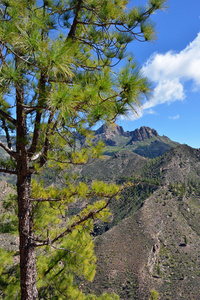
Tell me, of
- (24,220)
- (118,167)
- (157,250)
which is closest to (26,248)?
(24,220)

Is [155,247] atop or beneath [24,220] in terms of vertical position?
beneath

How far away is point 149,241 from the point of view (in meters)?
48.9

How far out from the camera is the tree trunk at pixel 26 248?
2922 mm

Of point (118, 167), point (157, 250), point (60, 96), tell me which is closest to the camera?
point (60, 96)

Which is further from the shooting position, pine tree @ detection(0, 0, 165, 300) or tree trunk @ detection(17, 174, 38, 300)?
tree trunk @ detection(17, 174, 38, 300)

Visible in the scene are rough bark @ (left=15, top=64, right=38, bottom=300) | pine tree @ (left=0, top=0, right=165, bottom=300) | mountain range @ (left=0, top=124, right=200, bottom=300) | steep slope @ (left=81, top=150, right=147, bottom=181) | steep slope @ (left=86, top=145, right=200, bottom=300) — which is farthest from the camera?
steep slope @ (left=81, top=150, right=147, bottom=181)

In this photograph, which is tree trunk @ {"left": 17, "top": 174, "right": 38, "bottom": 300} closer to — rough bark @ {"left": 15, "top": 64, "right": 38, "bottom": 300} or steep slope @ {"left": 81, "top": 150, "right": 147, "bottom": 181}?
rough bark @ {"left": 15, "top": 64, "right": 38, "bottom": 300}

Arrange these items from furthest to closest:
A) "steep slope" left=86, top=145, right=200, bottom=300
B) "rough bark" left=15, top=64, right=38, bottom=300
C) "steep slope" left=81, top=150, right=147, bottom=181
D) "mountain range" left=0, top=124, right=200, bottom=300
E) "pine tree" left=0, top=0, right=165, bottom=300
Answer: "steep slope" left=81, top=150, right=147, bottom=181 < "steep slope" left=86, top=145, right=200, bottom=300 < "mountain range" left=0, top=124, right=200, bottom=300 < "rough bark" left=15, top=64, right=38, bottom=300 < "pine tree" left=0, top=0, right=165, bottom=300

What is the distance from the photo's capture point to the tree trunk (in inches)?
115

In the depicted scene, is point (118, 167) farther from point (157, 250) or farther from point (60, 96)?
point (60, 96)

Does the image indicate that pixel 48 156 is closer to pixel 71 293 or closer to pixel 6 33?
pixel 6 33

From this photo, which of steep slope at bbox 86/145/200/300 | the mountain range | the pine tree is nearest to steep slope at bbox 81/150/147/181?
the mountain range

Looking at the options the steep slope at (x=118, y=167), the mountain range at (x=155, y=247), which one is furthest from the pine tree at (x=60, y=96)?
the steep slope at (x=118, y=167)

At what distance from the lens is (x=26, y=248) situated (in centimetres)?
301
